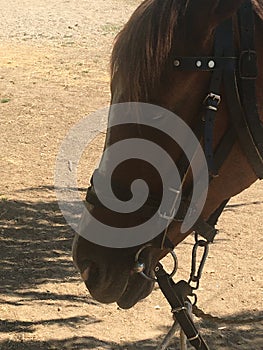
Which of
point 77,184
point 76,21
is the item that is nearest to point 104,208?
point 77,184

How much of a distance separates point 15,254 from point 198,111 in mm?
3248

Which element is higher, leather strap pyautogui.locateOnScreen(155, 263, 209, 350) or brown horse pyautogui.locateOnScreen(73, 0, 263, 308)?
brown horse pyautogui.locateOnScreen(73, 0, 263, 308)

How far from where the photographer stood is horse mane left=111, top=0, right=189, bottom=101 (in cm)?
187

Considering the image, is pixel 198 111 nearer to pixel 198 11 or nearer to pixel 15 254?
pixel 198 11

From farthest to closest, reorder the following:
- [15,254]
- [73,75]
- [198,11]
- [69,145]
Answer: [73,75] → [69,145] → [15,254] → [198,11]

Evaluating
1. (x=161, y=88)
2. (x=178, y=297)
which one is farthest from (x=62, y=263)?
→ (x=161, y=88)

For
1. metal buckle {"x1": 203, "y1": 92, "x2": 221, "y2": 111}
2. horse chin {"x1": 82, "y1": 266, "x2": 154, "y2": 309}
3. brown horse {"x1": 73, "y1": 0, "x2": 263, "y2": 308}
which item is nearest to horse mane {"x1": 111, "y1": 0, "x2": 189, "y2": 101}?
brown horse {"x1": 73, "y1": 0, "x2": 263, "y2": 308}

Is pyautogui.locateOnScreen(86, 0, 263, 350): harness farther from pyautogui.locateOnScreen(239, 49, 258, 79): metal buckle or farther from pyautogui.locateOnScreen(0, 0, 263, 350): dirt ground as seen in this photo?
pyautogui.locateOnScreen(0, 0, 263, 350): dirt ground

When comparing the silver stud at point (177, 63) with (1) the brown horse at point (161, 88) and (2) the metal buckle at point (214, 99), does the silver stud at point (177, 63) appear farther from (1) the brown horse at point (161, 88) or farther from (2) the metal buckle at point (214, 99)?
(2) the metal buckle at point (214, 99)

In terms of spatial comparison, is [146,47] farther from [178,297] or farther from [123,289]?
[178,297]

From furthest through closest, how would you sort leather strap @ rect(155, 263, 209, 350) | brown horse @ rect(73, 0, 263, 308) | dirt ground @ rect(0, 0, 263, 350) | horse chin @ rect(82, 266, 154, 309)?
dirt ground @ rect(0, 0, 263, 350)
leather strap @ rect(155, 263, 209, 350)
horse chin @ rect(82, 266, 154, 309)
brown horse @ rect(73, 0, 263, 308)

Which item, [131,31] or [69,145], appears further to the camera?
[69,145]

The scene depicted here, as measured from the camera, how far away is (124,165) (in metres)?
2.02

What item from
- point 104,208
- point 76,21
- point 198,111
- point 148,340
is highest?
point 198,111
